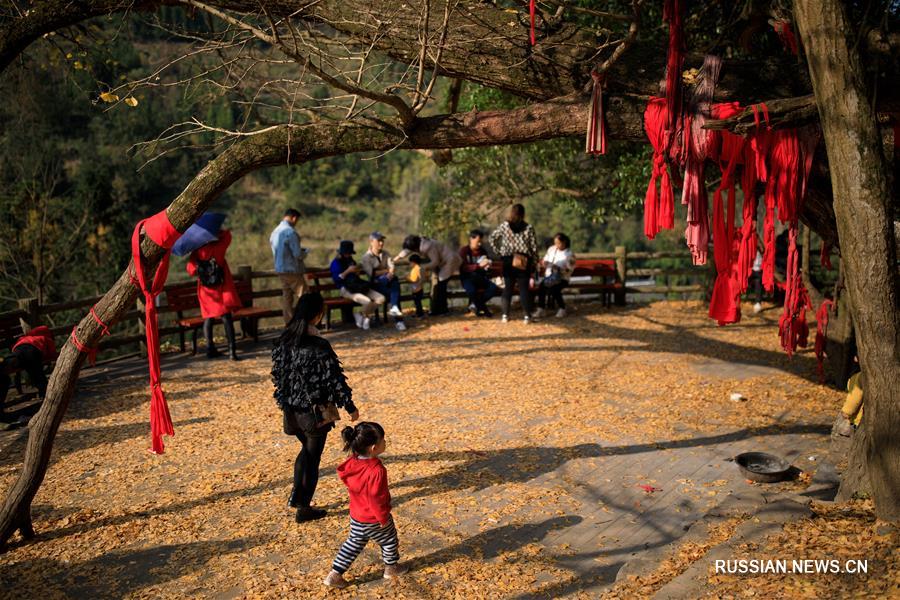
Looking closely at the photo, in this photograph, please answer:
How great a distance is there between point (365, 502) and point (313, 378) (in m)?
1.06

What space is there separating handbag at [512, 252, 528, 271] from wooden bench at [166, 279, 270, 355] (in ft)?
13.2

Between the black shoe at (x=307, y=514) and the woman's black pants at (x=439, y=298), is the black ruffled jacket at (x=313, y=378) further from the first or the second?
the woman's black pants at (x=439, y=298)

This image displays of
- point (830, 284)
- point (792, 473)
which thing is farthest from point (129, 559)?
point (830, 284)

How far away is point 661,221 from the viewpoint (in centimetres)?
585

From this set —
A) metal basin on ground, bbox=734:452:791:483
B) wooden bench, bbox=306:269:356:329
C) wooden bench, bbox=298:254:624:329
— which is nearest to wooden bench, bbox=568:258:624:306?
wooden bench, bbox=298:254:624:329

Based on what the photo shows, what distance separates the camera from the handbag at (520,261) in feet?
40.0

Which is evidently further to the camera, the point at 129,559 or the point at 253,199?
the point at 253,199

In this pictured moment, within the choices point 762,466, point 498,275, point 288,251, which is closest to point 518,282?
point 498,275

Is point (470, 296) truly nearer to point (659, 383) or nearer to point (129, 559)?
point (659, 383)

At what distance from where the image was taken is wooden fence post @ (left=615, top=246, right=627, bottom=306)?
14.6m

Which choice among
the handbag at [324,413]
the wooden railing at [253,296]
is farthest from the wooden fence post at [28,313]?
the handbag at [324,413]

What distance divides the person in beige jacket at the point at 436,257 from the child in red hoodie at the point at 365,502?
862cm

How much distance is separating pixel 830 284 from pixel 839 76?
1268cm

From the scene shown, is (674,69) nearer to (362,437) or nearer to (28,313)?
(362,437)
